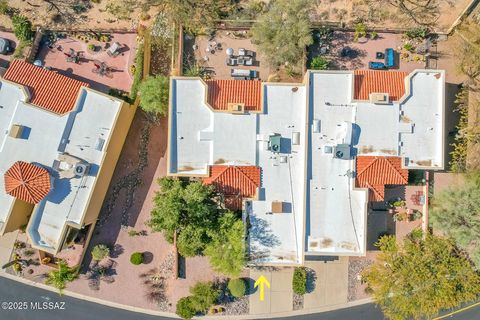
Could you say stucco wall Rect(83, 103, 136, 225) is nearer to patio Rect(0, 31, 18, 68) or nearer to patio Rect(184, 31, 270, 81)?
patio Rect(184, 31, 270, 81)

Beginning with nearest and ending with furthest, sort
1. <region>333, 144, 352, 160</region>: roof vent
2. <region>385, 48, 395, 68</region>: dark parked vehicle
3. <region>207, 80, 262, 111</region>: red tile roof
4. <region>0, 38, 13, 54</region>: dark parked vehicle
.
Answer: <region>333, 144, 352, 160</region>: roof vent, <region>207, 80, 262, 111</region>: red tile roof, <region>385, 48, 395, 68</region>: dark parked vehicle, <region>0, 38, 13, 54</region>: dark parked vehicle

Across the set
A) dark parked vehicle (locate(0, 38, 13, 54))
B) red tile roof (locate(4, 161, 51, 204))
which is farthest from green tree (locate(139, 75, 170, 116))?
dark parked vehicle (locate(0, 38, 13, 54))

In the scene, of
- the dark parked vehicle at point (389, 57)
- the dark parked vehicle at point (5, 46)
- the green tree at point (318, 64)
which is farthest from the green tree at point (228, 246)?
the dark parked vehicle at point (5, 46)

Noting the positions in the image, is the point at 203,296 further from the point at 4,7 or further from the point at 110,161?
the point at 4,7

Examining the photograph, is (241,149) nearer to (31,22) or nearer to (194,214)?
(194,214)

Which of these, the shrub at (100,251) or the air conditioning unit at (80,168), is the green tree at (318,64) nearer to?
the air conditioning unit at (80,168)
